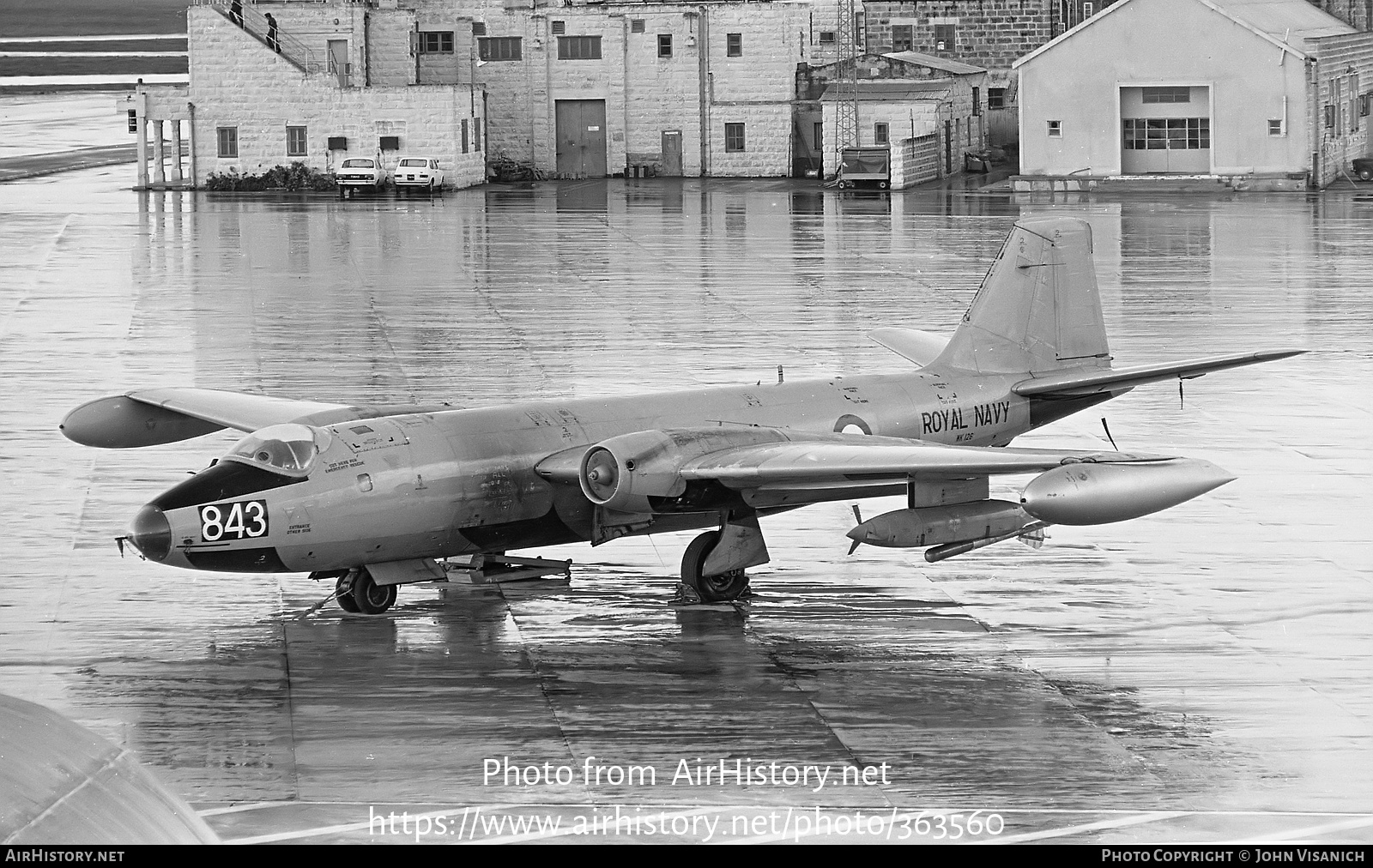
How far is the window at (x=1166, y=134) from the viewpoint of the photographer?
285 ft

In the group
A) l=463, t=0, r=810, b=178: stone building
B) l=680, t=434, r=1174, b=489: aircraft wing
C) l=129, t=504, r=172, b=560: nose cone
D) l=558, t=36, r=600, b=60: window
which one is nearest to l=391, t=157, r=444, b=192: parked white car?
l=463, t=0, r=810, b=178: stone building

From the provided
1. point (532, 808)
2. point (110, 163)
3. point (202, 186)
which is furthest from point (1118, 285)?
point (110, 163)

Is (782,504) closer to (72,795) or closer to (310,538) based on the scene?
(310,538)

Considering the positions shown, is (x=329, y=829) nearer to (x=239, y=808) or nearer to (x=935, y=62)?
(x=239, y=808)

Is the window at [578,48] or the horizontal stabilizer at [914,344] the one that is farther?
the window at [578,48]

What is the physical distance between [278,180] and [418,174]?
8285 millimetres

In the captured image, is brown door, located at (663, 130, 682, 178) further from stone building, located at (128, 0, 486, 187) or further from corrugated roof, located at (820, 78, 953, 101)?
stone building, located at (128, 0, 486, 187)

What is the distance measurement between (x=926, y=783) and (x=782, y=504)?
7.07 meters

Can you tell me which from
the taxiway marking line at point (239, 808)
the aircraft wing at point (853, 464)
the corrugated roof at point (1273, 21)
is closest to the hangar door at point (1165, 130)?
the corrugated roof at point (1273, 21)

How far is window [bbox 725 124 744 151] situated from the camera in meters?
98.2

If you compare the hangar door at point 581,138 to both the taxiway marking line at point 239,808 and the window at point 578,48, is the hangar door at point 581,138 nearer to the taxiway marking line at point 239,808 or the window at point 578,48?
the window at point 578,48

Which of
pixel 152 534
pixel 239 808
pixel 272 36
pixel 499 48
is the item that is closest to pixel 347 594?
pixel 152 534

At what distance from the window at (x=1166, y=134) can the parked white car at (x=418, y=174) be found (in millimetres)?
33307

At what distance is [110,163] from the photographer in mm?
113062
